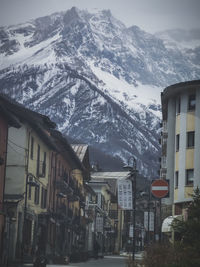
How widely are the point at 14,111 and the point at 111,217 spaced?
66956mm

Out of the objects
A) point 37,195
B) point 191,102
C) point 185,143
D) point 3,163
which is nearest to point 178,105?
point 191,102

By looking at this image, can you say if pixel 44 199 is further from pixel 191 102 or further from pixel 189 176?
pixel 191 102

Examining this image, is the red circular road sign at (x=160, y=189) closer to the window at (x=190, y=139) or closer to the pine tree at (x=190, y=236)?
the pine tree at (x=190, y=236)

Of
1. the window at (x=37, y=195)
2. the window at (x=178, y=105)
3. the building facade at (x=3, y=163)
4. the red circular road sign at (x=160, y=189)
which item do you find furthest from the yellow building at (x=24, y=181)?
the red circular road sign at (x=160, y=189)

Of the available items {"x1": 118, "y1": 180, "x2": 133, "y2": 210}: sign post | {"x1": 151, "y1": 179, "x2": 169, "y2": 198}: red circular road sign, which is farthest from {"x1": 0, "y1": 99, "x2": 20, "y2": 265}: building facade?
{"x1": 151, "y1": 179, "x2": 169, "y2": 198}: red circular road sign

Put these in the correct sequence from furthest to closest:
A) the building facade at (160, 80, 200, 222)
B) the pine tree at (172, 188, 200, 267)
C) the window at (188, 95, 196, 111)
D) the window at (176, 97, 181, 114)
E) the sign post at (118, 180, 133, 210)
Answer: the window at (176, 97, 181, 114), the window at (188, 95, 196, 111), the building facade at (160, 80, 200, 222), the sign post at (118, 180, 133, 210), the pine tree at (172, 188, 200, 267)

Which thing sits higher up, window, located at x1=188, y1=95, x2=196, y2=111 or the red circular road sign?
window, located at x1=188, y1=95, x2=196, y2=111

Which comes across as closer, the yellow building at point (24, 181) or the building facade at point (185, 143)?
the yellow building at point (24, 181)

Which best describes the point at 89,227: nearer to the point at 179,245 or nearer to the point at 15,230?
the point at 15,230

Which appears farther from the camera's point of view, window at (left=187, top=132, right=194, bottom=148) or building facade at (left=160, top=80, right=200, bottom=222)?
window at (left=187, top=132, right=194, bottom=148)

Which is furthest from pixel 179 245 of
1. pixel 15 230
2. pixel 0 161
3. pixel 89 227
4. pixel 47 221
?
pixel 89 227

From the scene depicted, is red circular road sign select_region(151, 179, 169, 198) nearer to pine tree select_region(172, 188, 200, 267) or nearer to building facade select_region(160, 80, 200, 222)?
pine tree select_region(172, 188, 200, 267)

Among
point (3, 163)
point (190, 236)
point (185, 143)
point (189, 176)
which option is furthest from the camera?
point (185, 143)

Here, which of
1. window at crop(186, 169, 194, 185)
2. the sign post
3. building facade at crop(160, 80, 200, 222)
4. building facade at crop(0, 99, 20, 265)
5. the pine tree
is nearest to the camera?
the pine tree
